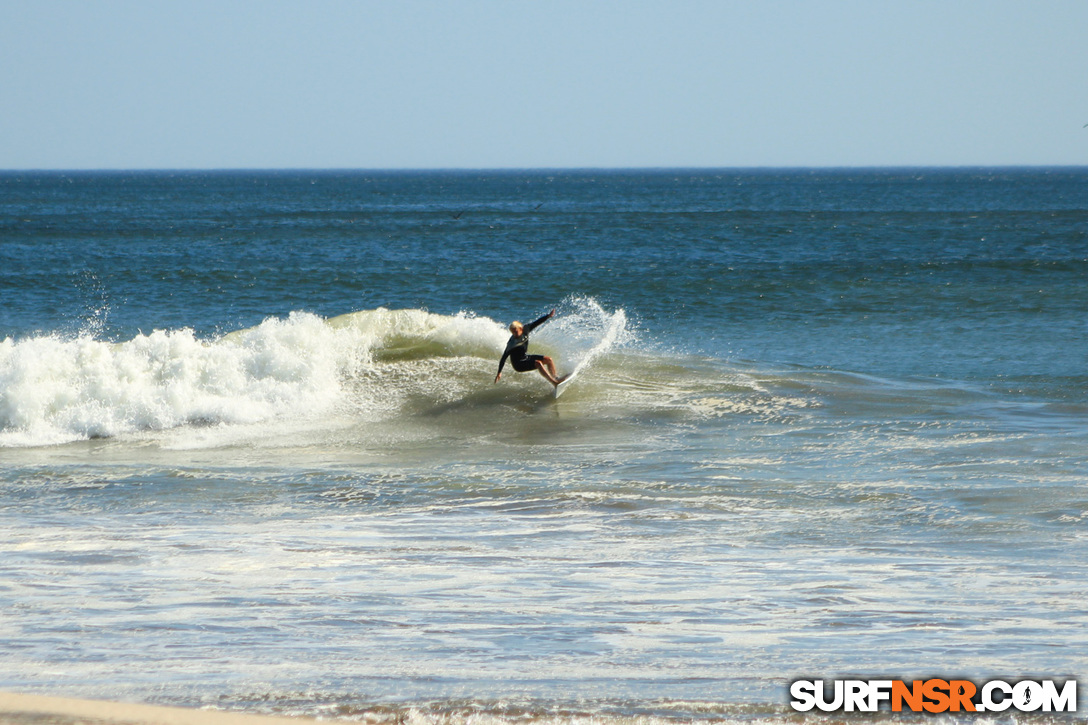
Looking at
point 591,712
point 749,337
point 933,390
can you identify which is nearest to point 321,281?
point 749,337

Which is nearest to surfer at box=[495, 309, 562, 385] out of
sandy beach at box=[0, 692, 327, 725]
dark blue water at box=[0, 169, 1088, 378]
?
dark blue water at box=[0, 169, 1088, 378]

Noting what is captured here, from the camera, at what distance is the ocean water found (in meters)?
5.54

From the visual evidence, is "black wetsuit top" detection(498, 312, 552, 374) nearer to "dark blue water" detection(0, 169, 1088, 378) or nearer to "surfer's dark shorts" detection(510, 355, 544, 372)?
"surfer's dark shorts" detection(510, 355, 544, 372)

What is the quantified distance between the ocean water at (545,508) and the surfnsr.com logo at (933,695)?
6.6 inches

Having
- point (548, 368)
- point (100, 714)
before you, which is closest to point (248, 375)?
point (548, 368)

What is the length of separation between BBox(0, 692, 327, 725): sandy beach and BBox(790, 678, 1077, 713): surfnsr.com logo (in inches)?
96.2

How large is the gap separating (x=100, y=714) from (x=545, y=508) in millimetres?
5481

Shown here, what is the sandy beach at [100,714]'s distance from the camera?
439cm

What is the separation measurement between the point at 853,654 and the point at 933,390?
1097 cm

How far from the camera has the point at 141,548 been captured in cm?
811

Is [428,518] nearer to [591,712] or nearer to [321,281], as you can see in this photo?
[591,712]

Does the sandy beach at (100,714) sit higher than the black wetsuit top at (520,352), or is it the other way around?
the black wetsuit top at (520,352)

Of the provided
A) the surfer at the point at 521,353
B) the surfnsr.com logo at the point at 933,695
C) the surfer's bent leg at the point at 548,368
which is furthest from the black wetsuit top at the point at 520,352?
the surfnsr.com logo at the point at 933,695

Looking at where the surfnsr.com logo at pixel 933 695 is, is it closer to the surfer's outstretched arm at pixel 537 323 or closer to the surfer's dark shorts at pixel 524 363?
the surfer's outstretched arm at pixel 537 323
